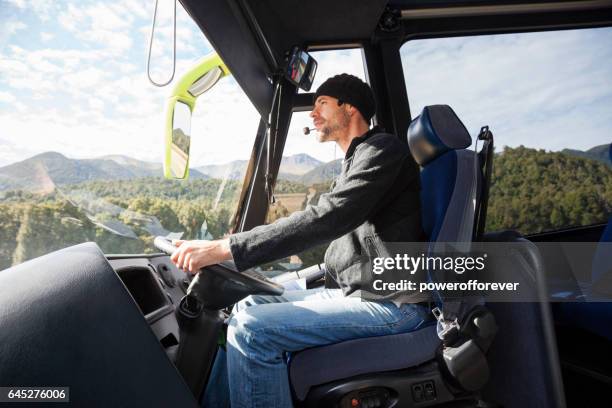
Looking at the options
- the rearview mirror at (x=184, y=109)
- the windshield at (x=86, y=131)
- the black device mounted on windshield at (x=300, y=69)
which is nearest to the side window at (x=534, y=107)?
the black device mounted on windshield at (x=300, y=69)

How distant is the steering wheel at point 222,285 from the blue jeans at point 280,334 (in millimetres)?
86

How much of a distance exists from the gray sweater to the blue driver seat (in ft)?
0.45

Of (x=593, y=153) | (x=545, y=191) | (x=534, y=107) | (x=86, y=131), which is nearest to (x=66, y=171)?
(x=86, y=131)

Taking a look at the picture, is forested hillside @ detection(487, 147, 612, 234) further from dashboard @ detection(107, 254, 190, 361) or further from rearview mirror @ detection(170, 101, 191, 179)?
dashboard @ detection(107, 254, 190, 361)

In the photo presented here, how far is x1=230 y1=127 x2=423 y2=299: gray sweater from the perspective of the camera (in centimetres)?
111

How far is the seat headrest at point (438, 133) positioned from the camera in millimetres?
1282

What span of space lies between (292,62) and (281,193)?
2.50ft

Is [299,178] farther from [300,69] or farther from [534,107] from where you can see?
[534,107]

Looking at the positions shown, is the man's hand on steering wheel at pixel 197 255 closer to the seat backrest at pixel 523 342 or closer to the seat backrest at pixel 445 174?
the seat backrest at pixel 445 174

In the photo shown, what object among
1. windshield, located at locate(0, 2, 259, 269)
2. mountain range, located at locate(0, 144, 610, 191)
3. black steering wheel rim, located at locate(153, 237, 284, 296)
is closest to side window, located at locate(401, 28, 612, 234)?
mountain range, located at locate(0, 144, 610, 191)

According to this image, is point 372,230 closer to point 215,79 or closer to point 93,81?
point 93,81

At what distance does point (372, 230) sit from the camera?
1.28 meters

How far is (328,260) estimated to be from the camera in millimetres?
1400

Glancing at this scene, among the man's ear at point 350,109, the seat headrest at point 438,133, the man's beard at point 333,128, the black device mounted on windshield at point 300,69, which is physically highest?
the black device mounted on windshield at point 300,69
